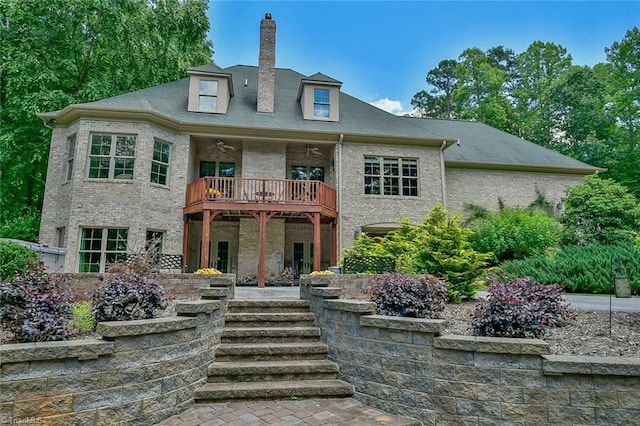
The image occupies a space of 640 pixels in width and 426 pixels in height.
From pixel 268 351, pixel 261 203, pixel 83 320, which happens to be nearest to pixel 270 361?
pixel 268 351

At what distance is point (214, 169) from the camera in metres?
14.5

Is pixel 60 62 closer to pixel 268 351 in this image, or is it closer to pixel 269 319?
pixel 269 319

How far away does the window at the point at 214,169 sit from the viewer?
14508 mm

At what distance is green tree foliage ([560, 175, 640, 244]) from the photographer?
11.8 m

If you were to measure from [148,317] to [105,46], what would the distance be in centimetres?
1772

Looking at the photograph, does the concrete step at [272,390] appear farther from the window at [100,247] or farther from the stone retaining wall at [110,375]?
the window at [100,247]

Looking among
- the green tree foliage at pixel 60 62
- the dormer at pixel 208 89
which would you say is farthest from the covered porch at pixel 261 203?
the green tree foliage at pixel 60 62

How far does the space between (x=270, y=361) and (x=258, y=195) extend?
7.75 meters

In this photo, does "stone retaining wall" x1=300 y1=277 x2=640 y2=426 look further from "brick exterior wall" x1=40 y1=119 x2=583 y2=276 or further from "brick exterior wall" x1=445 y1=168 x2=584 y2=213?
"brick exterior wall" x1=445 y1=168 x2=584 y2=213

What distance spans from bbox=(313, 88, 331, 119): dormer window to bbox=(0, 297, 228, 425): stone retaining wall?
11587mm

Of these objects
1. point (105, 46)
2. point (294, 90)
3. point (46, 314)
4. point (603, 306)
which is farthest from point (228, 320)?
point (105, 46)

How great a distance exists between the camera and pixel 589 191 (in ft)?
41.4

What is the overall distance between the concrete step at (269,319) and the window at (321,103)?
10.5 metres

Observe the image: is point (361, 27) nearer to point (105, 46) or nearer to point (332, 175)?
point (332, 175)
